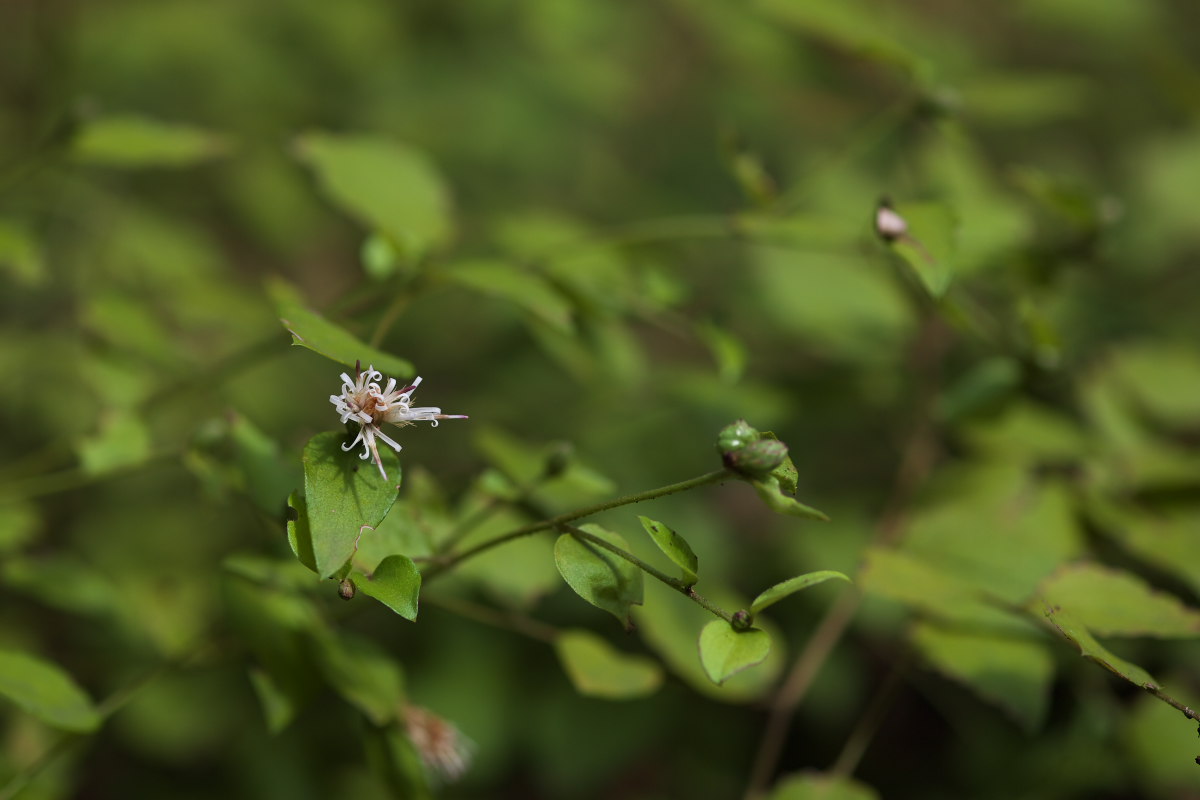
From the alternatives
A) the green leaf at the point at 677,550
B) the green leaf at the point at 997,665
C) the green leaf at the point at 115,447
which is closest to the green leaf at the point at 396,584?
the green leaf at the point at 677,550

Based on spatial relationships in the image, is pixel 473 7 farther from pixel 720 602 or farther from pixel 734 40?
pixel 720 602

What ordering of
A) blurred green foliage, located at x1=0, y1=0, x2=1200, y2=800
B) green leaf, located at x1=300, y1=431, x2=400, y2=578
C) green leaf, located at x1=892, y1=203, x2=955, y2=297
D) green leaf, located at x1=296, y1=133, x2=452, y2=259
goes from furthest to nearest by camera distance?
1. green leaf, located at x1=296, y1=133, x2=452, y2=259
2. blurred green foliage, located at x1=0, y1=0, x2=1200, y2=800
3. green leaf, located at x1=892, y1=203, x2=955, y2=297
4. green leaf, located at x1=300, y1=431, x2=400, y2=578

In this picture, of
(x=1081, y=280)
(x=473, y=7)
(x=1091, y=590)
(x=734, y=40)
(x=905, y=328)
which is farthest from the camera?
(x=473, y=7)

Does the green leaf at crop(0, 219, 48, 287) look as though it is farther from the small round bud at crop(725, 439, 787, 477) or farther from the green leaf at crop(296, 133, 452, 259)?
the small round bud at crop(725, 439, 787, 477)

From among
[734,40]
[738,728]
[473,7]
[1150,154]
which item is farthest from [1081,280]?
[473,7]

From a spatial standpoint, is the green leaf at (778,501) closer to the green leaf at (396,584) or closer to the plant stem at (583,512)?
the plant stem at (583,512)

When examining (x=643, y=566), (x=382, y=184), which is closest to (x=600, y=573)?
(x=643, y=566)

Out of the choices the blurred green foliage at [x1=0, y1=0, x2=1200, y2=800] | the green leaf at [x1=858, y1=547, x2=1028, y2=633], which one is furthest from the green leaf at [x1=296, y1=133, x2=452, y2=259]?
the green leaf at [x1=858, y1=547, x2=1028, y2=633]
